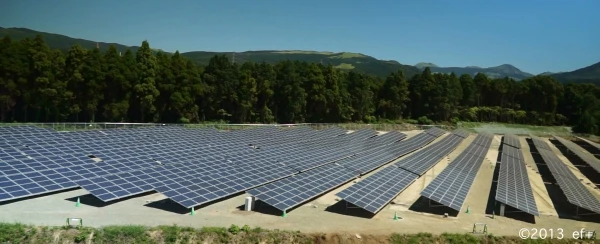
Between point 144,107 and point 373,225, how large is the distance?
37797 mm

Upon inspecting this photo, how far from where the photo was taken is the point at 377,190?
23.0 meters

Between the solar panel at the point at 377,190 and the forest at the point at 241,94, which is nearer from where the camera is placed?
the solar panel at the point at 377,190

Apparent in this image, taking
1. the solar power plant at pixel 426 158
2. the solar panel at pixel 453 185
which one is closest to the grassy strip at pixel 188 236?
the solar panel at pixel 453 185

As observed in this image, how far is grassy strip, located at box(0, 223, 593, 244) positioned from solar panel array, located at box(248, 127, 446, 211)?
8.50ft

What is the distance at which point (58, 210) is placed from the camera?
62.7ft

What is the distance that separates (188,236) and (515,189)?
20.1 m

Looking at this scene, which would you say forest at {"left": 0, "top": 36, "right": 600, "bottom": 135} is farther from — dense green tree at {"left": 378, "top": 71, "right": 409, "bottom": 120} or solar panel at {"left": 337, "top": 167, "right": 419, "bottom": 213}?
solar panel at {"left": 337, "top": 167, "right": 419, "bottom": 213}

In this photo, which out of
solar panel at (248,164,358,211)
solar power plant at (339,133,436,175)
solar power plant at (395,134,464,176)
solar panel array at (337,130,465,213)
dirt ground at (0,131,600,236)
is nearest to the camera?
dirt ground at (0,131,600,236)

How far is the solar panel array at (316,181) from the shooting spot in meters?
20.7

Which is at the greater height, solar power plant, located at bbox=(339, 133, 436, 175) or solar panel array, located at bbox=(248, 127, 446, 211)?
solar panel array, located at bbox=(248, 127, 446, 211)

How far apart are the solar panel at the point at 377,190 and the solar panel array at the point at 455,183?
6.01ft

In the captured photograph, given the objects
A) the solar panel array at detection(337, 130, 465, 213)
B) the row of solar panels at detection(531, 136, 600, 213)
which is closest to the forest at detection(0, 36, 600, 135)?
the solar panel array at detection(337, 130, 465, 213)

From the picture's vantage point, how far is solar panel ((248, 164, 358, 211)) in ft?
67.3

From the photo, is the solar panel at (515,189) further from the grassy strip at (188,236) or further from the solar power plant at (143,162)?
the solar power plant at (143,162)
